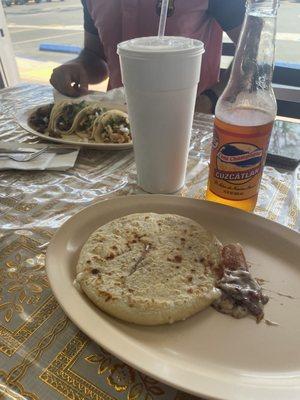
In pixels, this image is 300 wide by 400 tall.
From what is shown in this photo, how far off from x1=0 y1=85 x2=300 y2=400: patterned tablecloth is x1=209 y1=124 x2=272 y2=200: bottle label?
0.13 meters

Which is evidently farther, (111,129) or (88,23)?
(88,23)

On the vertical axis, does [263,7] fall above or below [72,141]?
above

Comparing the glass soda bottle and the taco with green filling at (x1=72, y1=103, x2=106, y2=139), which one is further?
the taco with green filling at (x1=72, y1=103, x2=106, y2=139)

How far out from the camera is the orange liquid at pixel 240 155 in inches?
22.5

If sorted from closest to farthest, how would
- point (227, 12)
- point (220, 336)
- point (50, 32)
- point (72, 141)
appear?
point (220, 336)
point (72, 141)
point (227, 12)
point (50, 32)

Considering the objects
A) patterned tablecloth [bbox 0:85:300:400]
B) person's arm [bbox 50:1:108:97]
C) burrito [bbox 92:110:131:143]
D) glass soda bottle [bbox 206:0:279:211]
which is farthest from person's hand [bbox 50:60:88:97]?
glass soda bottle [bbox 206:0:279:211]

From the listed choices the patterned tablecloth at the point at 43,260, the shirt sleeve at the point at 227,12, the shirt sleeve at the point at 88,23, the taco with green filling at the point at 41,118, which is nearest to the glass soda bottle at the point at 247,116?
the patterned tablecloth at the point at 43,260

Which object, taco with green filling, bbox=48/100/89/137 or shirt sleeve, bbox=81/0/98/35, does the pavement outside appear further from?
taco with green filling, bbox=48/100/89/137

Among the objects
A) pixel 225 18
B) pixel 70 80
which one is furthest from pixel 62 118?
pixel 225 18

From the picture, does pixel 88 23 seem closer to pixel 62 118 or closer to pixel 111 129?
pixel 62 118

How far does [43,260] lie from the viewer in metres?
0.59

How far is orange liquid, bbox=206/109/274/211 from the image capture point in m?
0.57

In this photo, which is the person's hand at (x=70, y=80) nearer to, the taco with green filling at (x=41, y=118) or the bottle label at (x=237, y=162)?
the taco with green filling at (x=41, y=118)

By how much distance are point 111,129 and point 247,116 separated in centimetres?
47
